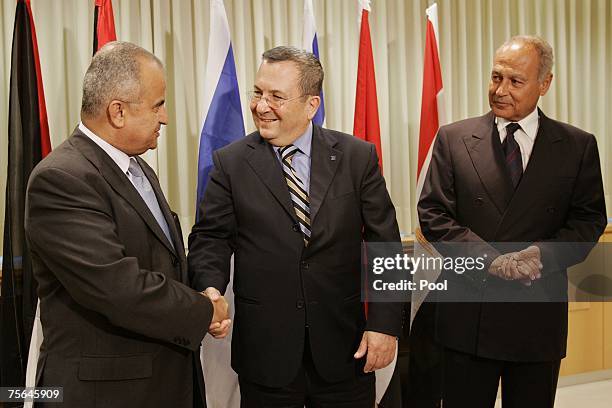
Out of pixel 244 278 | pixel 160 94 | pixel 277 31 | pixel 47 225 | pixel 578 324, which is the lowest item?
pixel 578 324

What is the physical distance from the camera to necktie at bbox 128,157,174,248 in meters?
1.82

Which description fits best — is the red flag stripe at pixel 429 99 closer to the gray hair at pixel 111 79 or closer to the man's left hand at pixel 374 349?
the man's left hand at pixel 374 349

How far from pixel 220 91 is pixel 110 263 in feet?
5.48

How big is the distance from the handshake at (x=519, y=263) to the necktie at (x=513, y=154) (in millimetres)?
240

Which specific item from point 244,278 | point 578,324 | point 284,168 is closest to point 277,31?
point 284,168

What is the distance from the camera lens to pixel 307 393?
6.69 feet

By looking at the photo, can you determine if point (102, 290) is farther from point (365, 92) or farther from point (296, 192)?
point (365, 92)

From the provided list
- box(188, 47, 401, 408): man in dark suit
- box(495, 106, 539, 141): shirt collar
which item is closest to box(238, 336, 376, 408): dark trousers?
box(188, 47, 401, 408): man in dark suit

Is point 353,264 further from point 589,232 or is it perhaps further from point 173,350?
point 589,232

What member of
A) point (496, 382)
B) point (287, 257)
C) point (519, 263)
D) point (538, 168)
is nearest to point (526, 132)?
point (538, 168)

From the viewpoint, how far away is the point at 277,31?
3541mm

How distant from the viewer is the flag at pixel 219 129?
9.75ft

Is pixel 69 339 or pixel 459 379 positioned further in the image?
pixel 459 379

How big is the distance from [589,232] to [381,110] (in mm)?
1767
